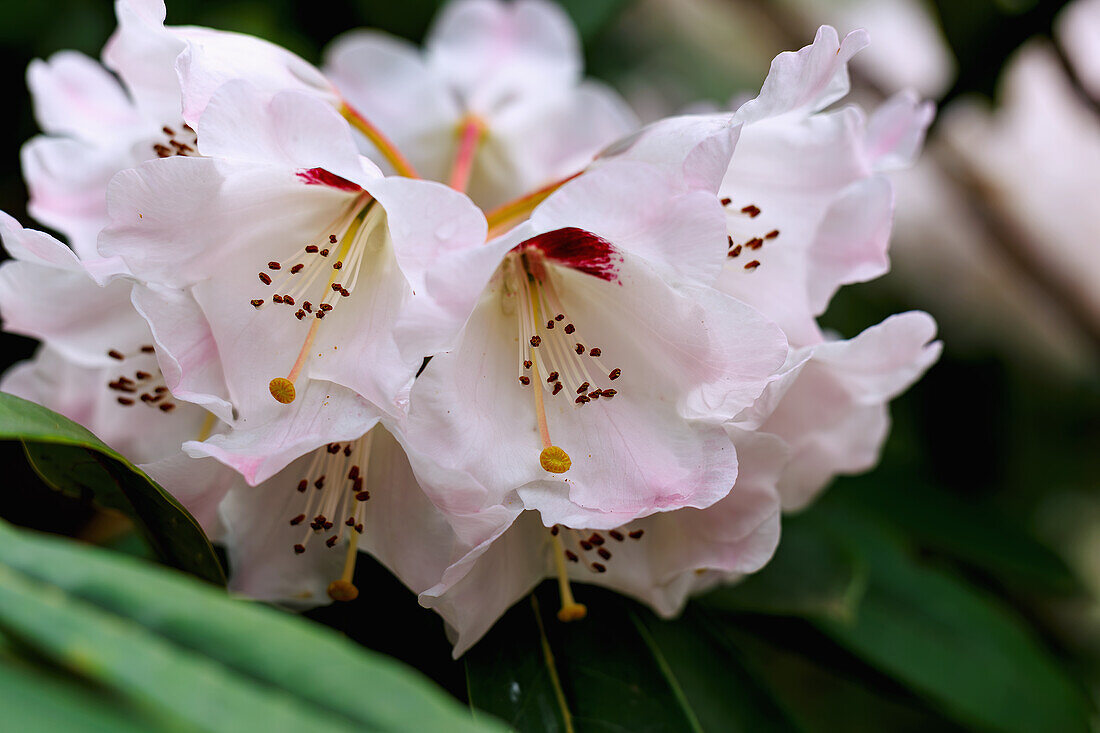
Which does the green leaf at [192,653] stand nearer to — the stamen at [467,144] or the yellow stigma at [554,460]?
the yellow stigma at [554,460]

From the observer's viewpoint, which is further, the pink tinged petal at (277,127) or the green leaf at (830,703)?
the green leaf at (830,703)

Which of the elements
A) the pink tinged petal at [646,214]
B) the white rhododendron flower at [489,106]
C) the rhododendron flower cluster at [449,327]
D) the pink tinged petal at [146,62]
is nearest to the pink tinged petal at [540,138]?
the white rhododendron flower at [489,106]

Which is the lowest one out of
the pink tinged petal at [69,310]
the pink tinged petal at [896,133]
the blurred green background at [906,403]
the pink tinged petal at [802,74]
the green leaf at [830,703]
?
the green leaf at [830,703]

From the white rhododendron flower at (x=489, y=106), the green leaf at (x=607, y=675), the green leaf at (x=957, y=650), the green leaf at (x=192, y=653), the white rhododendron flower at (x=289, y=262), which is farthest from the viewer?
the white rhododendron flower at (x=489, y=106)

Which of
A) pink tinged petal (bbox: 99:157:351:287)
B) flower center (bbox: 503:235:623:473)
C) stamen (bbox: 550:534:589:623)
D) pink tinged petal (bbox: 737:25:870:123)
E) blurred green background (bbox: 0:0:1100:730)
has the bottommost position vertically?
blurred green background (bbox: 0:0:1100:730)

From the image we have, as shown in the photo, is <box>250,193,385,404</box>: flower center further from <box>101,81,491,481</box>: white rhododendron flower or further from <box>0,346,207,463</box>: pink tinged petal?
<box>0,346,207,463</box>: pink tinged petal

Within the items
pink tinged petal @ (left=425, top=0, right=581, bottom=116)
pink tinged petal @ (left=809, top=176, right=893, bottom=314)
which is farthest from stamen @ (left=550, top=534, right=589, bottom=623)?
pink tinged petal @ (left=425, top=0, right=581, bottom=116)

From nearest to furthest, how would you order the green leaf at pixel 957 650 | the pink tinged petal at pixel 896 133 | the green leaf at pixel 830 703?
1. the pink tinged petal at pixel 896 133
2. the green leaf at pixel 957 650
3. the green leaf at pixel 830 703

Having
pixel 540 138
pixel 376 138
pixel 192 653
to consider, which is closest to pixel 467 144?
pixel 540 138
